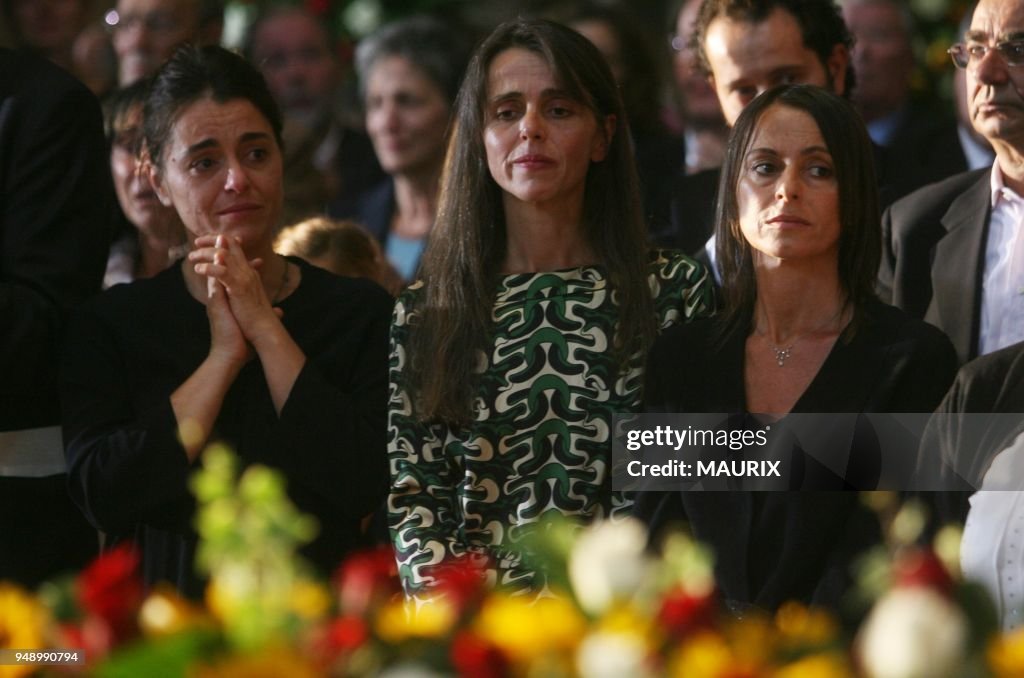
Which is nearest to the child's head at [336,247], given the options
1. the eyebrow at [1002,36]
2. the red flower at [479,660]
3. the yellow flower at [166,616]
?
the eyebrow at [1002,36]

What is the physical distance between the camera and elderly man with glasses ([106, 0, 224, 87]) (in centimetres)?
469

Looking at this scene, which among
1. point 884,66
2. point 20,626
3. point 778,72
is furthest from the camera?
point 884,66

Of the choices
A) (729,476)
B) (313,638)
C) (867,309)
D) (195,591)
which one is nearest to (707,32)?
(867,309)

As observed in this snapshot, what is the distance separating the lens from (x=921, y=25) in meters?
5.77

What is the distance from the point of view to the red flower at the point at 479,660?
1.29m

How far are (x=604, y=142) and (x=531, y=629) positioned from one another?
182cm

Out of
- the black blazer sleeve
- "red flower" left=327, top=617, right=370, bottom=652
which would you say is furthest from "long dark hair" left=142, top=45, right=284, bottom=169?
"red flower" left=327, top=617, right=370, bottom=652

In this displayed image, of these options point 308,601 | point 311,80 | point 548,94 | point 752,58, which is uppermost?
point 311,80

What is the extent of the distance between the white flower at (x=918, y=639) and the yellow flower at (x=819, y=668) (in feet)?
0.14

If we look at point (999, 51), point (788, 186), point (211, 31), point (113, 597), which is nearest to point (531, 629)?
point (113, 597)

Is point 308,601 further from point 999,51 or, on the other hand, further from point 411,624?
point 999,51

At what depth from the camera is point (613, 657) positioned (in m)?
1.26

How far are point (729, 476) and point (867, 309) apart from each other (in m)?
0.38

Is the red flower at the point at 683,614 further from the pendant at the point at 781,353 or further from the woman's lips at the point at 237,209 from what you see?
the woman's lips at the point at 237,209
